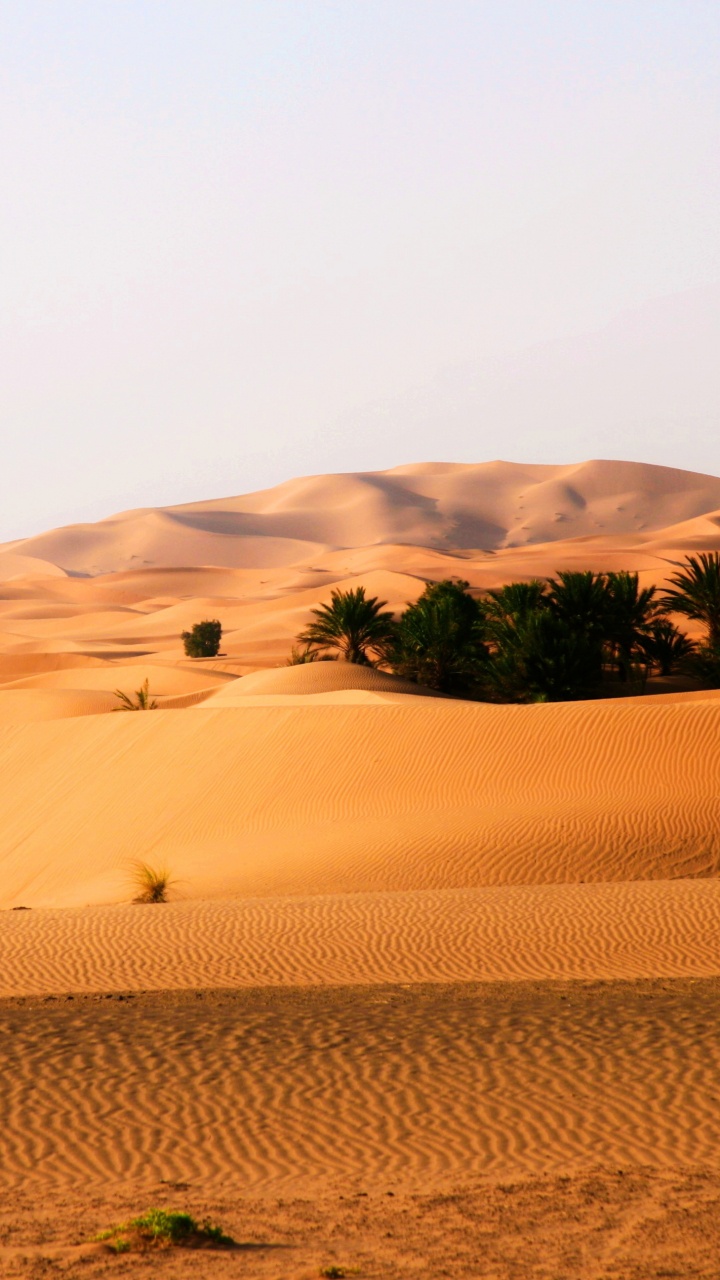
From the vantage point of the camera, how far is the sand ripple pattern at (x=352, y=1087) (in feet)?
18.0

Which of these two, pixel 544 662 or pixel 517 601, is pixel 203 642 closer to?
pixel 517 601

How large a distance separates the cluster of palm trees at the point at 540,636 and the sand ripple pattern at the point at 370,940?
561 inches

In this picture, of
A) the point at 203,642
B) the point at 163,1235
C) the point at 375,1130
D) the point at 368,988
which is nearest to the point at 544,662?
the point at 368,988

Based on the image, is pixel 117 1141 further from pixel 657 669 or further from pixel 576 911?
pixel 657 669

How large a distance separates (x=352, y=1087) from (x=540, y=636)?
2115 cm

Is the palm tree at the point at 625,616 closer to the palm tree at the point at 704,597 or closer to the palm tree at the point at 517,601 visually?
the palm tree at the point at 704,597

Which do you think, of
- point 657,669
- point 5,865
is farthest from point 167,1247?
point 657,669

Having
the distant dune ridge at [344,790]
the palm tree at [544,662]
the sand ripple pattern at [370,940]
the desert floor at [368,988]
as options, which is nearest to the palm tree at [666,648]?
the palm tree at [544,662]

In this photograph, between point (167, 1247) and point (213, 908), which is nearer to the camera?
point (167, 1247)

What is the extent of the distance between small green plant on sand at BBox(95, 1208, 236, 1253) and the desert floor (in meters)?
0.07

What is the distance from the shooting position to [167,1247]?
14.2 ft

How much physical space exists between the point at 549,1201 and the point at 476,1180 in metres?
0.41

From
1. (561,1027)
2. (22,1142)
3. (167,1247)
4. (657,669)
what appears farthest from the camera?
(657,669)

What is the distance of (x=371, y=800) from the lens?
1895 cm
